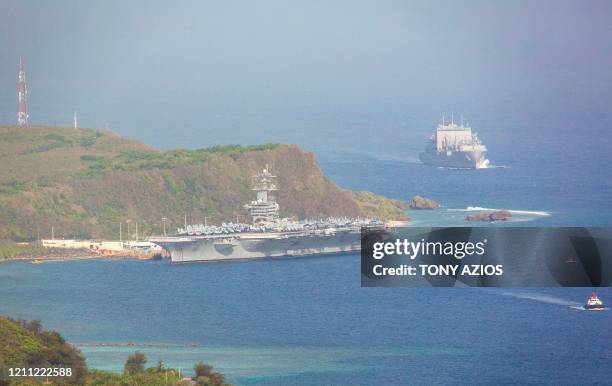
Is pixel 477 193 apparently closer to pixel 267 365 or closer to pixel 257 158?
pixel 257 158

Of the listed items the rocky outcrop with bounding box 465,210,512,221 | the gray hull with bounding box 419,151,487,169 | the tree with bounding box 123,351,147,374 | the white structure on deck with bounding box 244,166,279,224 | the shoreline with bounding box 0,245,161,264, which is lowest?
the tree with bounding box 123,351,147,374

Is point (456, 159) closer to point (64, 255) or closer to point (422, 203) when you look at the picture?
point (422, 203)

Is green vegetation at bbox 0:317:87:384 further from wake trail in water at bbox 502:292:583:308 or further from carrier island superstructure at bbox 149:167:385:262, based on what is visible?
carrier island superstructure at bbox 149:167:385:262

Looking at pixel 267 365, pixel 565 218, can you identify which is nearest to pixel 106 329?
pixel 267 365

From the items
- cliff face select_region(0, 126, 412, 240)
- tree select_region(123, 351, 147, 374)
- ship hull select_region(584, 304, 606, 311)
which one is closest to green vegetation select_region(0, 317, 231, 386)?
tree select_region(123, 351, 147, 374)

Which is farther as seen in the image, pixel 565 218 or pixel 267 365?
pixel 565 218

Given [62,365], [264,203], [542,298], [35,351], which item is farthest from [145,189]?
[62,365]
